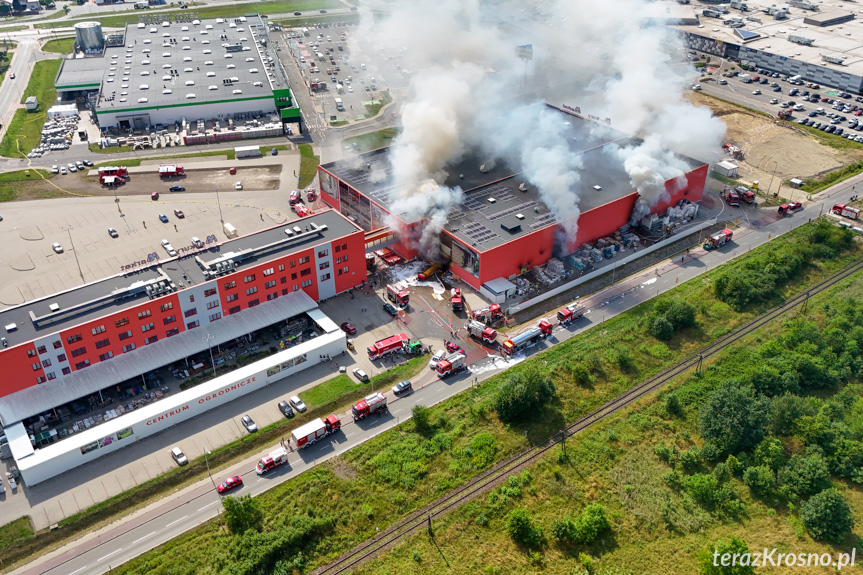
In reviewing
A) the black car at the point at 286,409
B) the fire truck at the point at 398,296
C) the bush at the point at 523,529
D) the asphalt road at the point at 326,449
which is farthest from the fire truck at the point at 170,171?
the bush at the point at 523,529

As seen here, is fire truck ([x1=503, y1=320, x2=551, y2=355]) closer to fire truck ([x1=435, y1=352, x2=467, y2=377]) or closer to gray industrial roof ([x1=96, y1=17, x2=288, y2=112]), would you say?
fire truck ([x1=435, y1=352, x2=467, y2=377])

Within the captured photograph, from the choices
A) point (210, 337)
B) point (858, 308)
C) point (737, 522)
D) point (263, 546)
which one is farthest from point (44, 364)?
point (858, 308)

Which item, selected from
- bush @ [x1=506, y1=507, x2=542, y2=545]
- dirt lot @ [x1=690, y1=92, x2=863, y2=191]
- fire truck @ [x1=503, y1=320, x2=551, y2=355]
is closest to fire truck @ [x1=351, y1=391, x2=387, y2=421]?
fire truck @ [x1=503, y1=320, x2=551, y2=355]

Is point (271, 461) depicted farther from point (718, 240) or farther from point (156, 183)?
point (718, 240)

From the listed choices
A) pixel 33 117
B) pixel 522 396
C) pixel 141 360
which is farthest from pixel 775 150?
pixel 33 117

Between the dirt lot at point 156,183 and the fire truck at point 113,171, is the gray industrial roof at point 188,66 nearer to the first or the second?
the fire truck at point 113,171

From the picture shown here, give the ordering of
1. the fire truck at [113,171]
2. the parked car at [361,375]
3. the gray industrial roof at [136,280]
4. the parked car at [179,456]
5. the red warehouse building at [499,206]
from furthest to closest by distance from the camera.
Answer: the fire truck at [113,171] < the red warehouse building at [499,206] < the parked car at [361,375] < the gray industrial roof at [136,280] < the parked car at [179,456]

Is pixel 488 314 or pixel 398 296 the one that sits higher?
pixel 398 296
